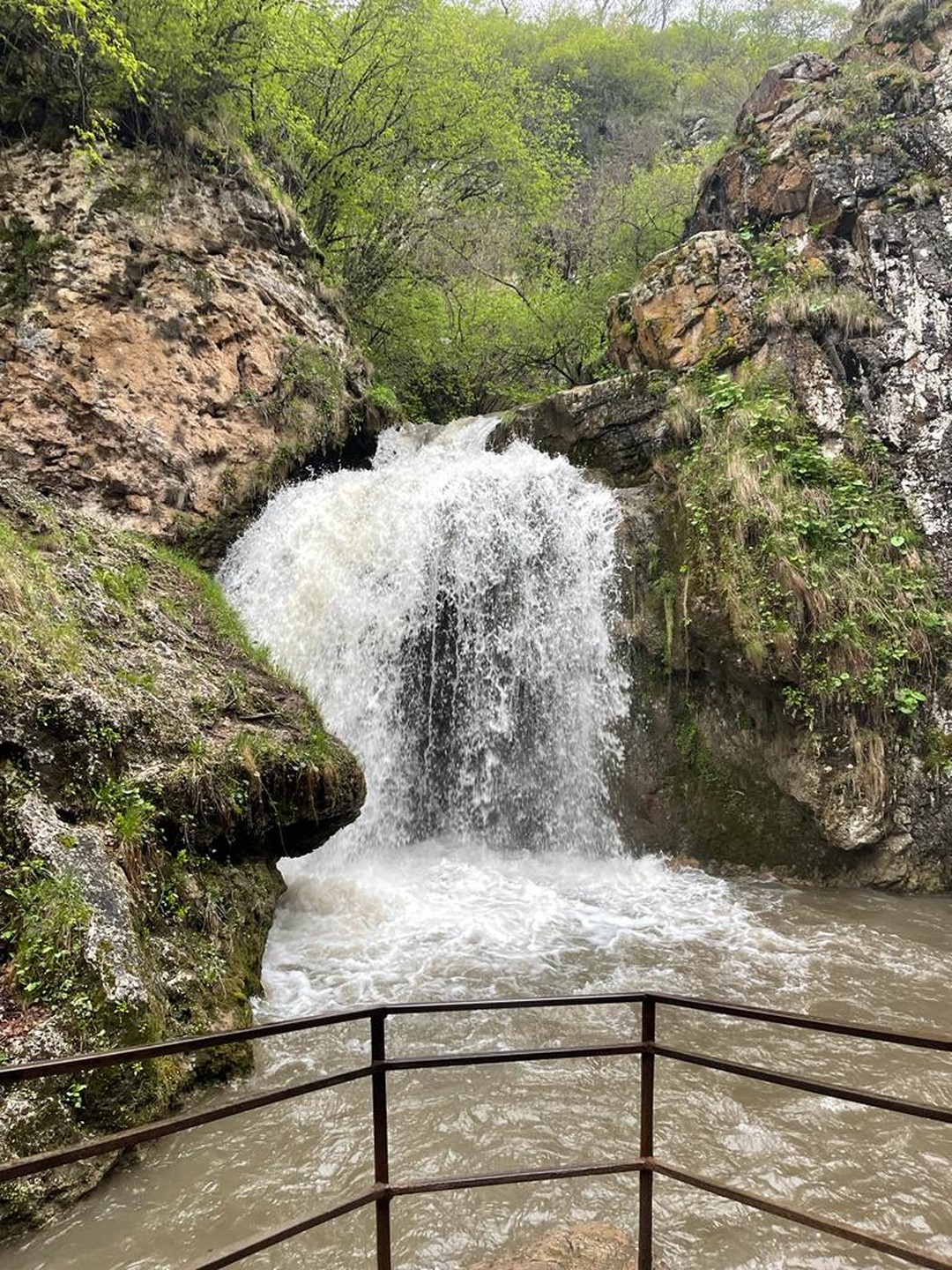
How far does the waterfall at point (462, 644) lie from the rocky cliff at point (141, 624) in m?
1.30

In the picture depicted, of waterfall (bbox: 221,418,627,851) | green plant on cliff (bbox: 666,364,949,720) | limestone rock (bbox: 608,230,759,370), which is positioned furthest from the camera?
limestone rock (bbox: 608,230,759,370)

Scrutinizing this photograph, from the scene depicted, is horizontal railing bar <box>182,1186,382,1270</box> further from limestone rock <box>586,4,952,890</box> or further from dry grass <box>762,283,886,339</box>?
dry grass <box>762,283,886,339</box>

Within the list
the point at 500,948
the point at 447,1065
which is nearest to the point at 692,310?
the point at 500,948

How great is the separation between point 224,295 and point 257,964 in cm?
888

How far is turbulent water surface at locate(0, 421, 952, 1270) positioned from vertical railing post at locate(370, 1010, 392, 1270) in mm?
992

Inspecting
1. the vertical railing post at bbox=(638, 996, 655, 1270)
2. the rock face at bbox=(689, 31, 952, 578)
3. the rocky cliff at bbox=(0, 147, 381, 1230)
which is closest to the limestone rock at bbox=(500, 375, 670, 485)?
the rock face at bbox=(689, 31, 952, 578)

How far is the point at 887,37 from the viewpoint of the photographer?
11641 mm

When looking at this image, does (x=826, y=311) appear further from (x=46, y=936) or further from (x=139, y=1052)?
(x=139, y=1052)

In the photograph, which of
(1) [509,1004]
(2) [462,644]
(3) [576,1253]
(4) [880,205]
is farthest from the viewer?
(4) [880,205]

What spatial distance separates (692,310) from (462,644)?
19.8 feet

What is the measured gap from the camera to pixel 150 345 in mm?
9516

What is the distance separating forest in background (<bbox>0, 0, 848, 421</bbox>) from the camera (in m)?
9.58

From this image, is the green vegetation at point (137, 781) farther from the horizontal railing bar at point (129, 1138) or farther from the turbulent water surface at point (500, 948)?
the horizontal railing bar at point (129, 1138)

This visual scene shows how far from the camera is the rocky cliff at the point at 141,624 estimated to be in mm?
3875
